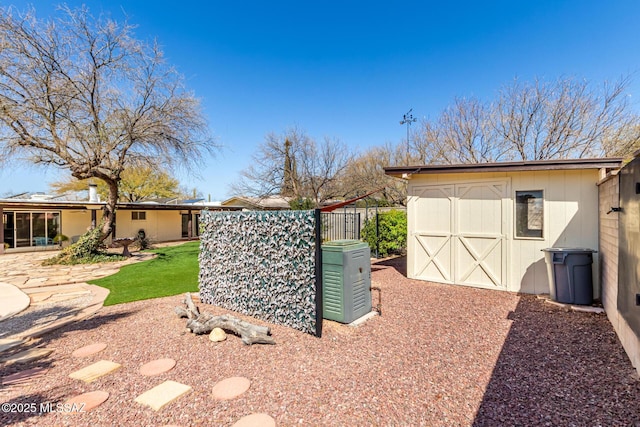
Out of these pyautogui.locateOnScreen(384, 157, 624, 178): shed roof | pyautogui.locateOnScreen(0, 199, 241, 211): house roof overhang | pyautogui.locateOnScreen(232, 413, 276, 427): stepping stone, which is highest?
pyautogui.locateOnScreen(384, 157, 624, 178): shed roof

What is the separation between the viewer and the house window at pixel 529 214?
6020 mm

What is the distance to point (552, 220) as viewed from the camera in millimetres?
5895

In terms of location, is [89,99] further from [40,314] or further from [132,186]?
[132,186]

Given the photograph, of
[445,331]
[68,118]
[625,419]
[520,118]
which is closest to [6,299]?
[68,118]

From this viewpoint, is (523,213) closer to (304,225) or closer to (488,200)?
(488,200)

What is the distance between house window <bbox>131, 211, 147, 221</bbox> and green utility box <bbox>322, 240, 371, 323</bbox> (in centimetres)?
1801

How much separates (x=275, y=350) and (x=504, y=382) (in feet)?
8.21

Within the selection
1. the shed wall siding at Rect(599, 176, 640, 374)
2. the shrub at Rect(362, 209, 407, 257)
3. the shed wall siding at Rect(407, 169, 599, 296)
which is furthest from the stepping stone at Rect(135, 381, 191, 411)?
the shrub at Rect(362, 209, 407, 257)

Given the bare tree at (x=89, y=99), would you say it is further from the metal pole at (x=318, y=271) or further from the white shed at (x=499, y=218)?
the metal pole at (x=318, y=271)

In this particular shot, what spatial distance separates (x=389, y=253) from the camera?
11.8 meters

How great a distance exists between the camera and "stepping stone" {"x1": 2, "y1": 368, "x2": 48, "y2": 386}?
302 cm

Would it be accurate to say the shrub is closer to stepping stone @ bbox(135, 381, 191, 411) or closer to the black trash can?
the black trash can

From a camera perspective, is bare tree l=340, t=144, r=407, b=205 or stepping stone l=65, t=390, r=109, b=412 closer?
stepping stone l=65, t=390, r=109, b=412

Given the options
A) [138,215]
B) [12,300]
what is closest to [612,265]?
[12,300]
